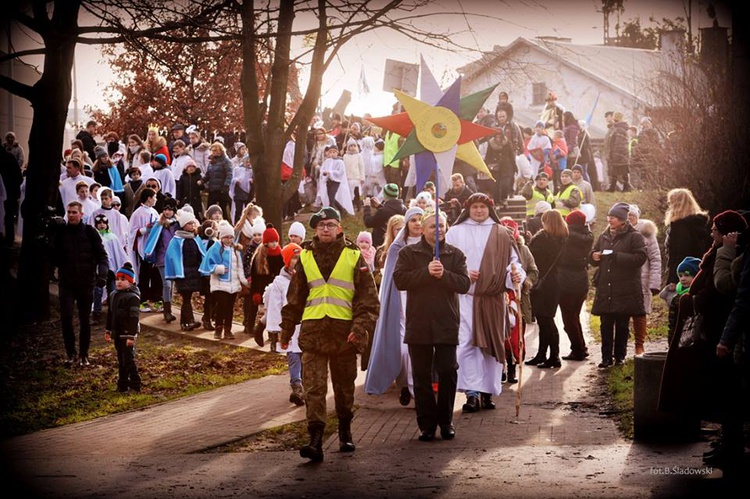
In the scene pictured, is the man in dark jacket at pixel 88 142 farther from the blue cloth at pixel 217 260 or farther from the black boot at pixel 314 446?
the black boot at pixel 314 446

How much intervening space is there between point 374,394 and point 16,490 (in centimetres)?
443

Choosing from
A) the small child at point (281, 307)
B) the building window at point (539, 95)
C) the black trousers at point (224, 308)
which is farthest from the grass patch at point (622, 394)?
the building window at point (539, 95)

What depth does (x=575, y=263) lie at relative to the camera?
15500mm

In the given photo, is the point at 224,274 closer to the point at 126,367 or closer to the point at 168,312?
the point at 168,312

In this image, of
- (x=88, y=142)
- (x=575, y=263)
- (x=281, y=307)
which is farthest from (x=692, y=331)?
(x=88, y=142)

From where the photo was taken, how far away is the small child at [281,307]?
12812 millimetres

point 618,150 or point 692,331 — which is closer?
point 692,331

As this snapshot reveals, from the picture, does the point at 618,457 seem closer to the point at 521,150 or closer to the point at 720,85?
the point at 720,85

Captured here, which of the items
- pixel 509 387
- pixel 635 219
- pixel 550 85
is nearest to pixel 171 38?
pixel 509 387

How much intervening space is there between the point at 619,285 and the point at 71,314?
666 cm

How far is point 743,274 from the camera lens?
28.1 feet

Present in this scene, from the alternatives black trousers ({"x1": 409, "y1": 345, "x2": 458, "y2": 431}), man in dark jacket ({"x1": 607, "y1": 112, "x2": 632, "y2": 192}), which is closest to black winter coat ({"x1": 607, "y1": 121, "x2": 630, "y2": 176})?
man in dark jacket ({"x1": 607, "y1": 112, "x2": 632, "y2": 192})

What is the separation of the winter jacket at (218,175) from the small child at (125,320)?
32.6ft


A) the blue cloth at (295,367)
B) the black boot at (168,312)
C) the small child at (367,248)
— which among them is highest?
the small child at (367,248)
